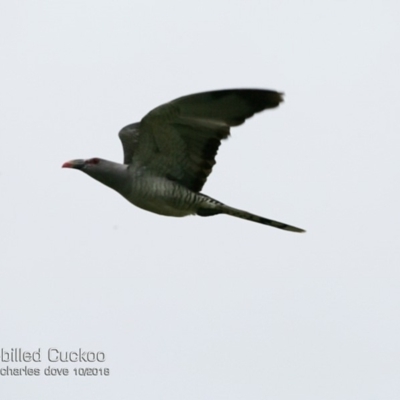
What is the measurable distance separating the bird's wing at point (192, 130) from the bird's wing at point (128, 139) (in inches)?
8.7

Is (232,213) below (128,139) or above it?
below

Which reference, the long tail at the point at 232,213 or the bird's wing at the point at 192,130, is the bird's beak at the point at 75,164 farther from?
the long tail at the point at 232,213

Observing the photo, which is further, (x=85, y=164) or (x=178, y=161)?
(x=85, y=164)

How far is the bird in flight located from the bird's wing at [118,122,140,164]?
49 mm

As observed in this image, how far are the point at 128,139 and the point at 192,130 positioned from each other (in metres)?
1.40

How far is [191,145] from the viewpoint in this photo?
18938 millimetres

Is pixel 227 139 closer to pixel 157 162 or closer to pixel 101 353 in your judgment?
pixel 157 162

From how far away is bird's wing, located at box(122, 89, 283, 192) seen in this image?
18.1m

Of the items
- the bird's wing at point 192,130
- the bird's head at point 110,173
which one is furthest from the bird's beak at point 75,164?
the bird's wing at point 192,130

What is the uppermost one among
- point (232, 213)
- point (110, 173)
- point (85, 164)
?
point (85, 164)

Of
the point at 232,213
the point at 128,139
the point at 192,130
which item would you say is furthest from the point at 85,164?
the point at 232,213

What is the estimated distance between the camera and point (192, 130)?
61.3ft

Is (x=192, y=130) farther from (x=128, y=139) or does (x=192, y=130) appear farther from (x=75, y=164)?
(x=75, y=164)

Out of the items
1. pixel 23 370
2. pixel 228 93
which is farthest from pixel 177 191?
pixel 23 370
